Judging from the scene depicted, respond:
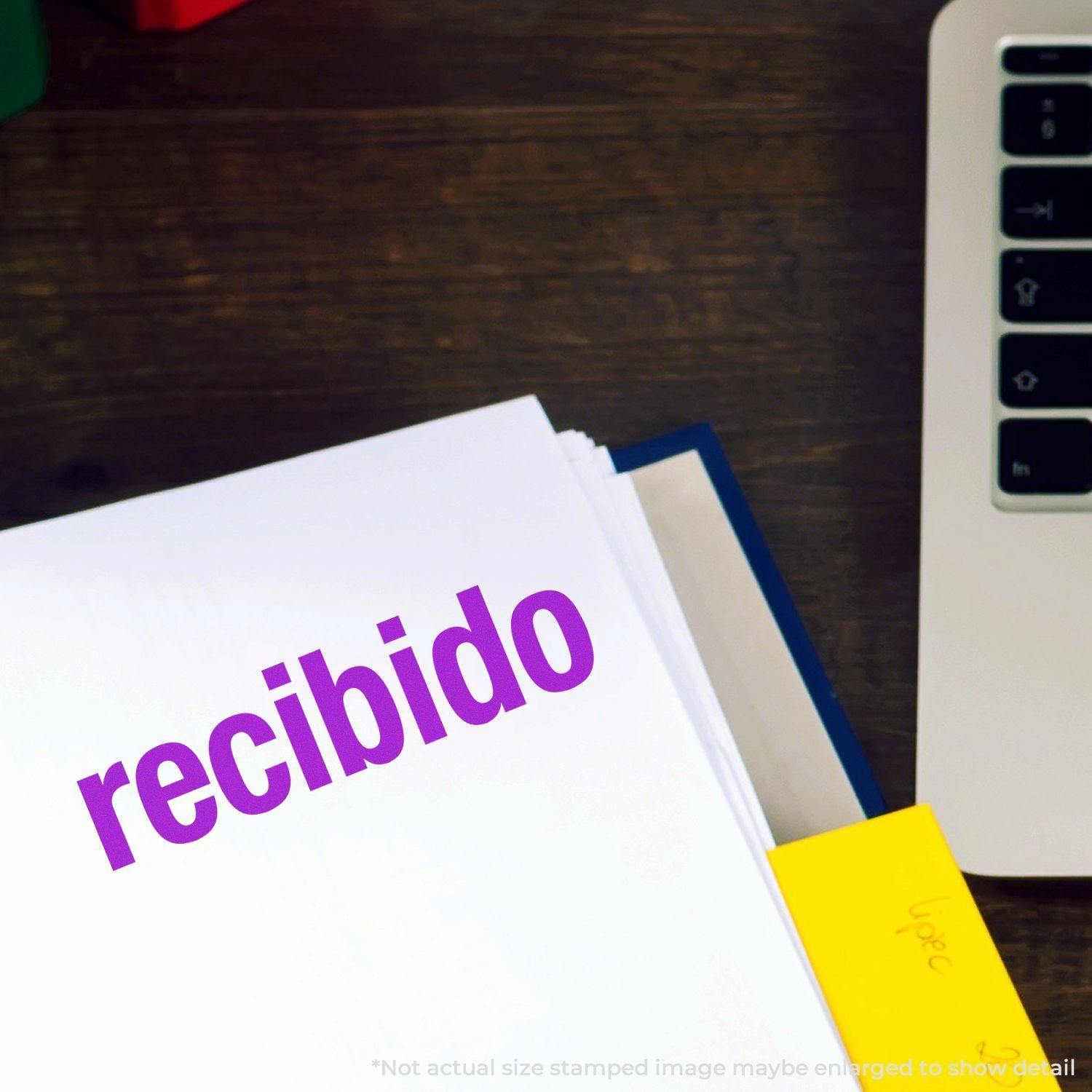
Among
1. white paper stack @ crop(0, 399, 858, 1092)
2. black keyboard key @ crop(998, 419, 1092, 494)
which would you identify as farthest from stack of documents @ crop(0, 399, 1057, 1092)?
black keyboard key @ crop(998, 419, 1092, 494)

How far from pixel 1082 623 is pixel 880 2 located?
26 centimetres

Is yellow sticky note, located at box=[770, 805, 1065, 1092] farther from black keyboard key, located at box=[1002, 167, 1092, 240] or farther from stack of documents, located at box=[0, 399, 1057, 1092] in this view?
black keyboard key, located at box=[1002, 167, 1092, 240]

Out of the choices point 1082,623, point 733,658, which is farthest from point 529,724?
point 1082,623

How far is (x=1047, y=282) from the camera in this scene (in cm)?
44

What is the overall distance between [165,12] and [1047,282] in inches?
13.9

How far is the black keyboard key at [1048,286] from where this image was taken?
1.44 feet

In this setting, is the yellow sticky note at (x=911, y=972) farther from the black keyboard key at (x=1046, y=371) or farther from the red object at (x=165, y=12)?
the red object at (x=165, y=12)

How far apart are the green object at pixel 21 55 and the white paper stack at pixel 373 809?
7.0 inches

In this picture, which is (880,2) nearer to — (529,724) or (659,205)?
(659,205)

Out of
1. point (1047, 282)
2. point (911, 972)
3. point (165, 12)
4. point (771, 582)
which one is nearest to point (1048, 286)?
point (1047, 282)

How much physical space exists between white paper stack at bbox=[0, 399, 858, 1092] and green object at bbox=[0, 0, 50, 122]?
0.18 meters

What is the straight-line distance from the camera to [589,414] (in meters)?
0.47

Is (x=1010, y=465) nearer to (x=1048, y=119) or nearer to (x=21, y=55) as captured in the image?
(x=1048, y=119)

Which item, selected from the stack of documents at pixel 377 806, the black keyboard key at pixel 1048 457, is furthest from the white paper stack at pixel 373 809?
the black keyboard key at pixel 1048 457
